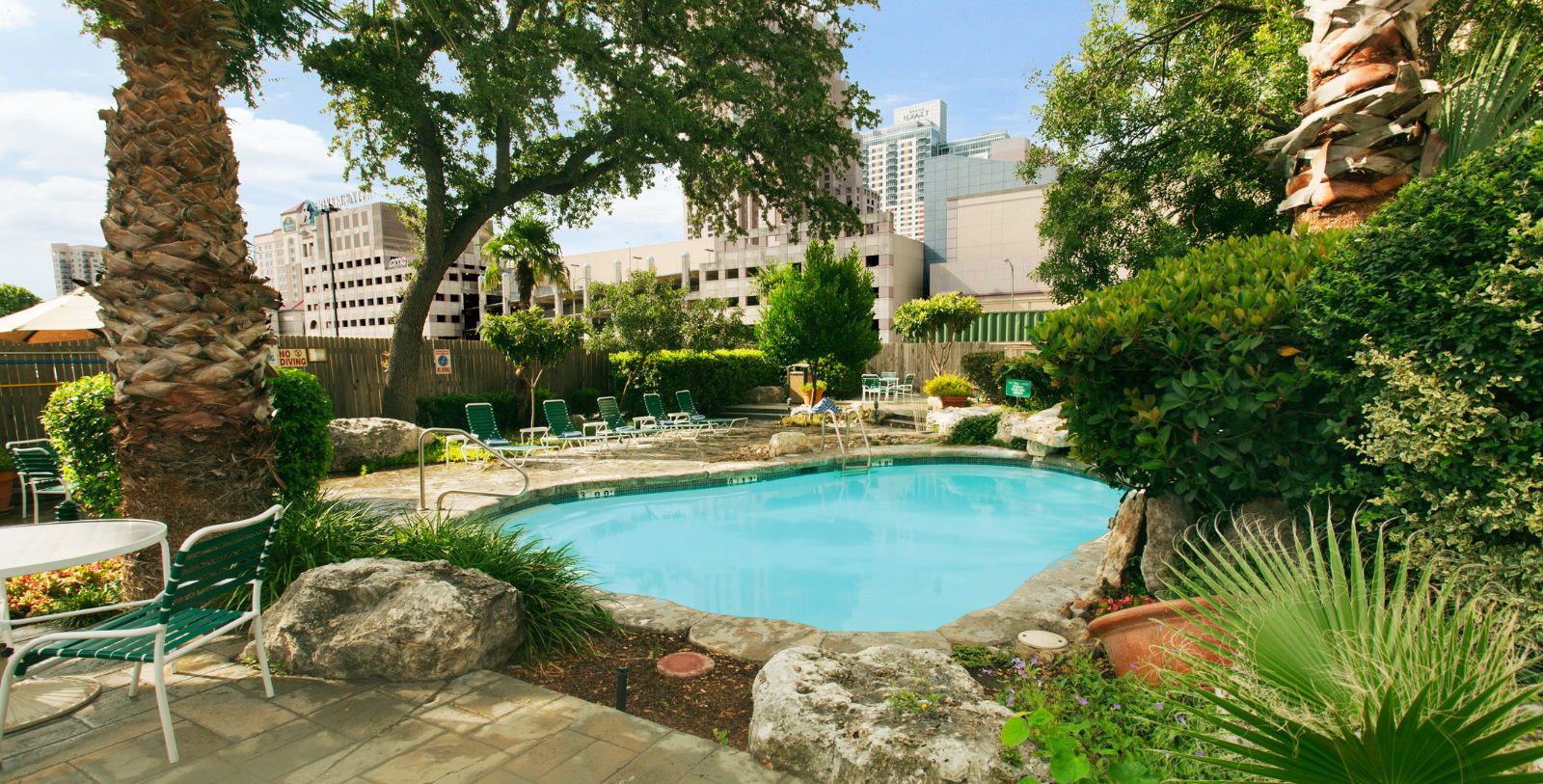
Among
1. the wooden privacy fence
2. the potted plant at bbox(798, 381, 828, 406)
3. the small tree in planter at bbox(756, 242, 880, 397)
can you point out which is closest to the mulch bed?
the wooden privacy fence

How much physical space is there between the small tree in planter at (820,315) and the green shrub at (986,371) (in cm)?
275

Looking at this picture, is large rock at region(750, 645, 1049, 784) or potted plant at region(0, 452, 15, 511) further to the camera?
potted plant at region(0, 452, 15, 511)

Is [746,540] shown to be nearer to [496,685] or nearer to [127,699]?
[496,685]

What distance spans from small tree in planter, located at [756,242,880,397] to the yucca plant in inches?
616

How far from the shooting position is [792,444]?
1186 cm

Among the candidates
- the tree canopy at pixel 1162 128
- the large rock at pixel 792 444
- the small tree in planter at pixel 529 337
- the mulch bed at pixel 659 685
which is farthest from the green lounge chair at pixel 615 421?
the mulch bed at pixel 659 685

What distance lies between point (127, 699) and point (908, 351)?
913 inches

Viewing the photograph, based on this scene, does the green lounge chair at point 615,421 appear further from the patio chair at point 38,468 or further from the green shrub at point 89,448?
the green shrub at point 89,448

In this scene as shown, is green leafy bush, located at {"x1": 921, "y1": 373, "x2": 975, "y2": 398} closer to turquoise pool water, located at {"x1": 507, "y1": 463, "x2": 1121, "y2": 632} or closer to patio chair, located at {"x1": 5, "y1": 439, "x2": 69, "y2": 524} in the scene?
turquoise pool water, located at {"x1": 507, "y1": 463, "x2": 1121, "y2": 632}

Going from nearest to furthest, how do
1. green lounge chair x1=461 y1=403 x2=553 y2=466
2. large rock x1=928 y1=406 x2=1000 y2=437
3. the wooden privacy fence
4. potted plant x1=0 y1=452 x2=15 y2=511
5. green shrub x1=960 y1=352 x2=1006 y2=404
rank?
potted plant x1=0 y1=452 x2=15 y2=511 → the wooden privacy fence → green lounge chair x1=461 y1=403 x2=553 y2=466 → large rock x1=928 y1=406 x2=1000 y2=437 → green shrub x1=960 y1=352 x2=1006 y2=404

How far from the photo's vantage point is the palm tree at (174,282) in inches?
149

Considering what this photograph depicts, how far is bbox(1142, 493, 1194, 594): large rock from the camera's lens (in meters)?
3.77

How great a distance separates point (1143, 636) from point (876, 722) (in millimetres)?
1408

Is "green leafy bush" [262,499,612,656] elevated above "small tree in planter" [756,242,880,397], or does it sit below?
below
